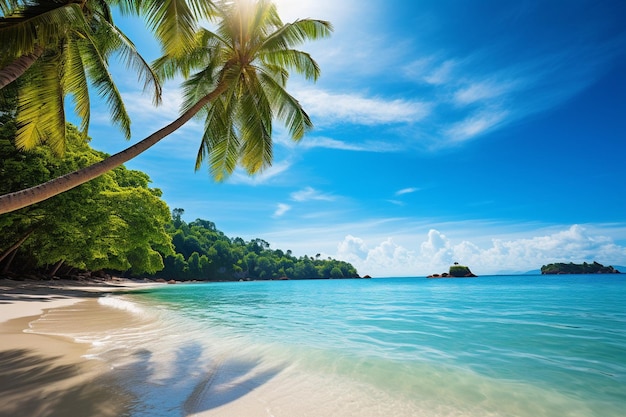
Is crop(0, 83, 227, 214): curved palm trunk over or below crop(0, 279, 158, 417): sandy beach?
over

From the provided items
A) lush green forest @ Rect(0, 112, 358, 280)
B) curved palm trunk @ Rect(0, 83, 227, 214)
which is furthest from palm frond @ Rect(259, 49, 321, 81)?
lush green forest @ Rect(0, 112, 358, 280)

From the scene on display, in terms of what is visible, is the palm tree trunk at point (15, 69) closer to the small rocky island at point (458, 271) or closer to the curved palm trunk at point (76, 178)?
the curved palm trunk at point (76, 178)

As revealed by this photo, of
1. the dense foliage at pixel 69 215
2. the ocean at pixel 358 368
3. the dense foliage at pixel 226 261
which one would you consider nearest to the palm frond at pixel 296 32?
the ocean at pixel 358 368

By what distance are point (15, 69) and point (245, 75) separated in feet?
17.4

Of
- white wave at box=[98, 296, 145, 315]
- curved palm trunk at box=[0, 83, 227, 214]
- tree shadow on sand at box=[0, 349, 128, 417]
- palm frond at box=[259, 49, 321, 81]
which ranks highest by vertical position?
palm frond at box=[259, 49, 321, 81]

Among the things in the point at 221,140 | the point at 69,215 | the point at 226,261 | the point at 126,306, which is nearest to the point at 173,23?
the point at 221,140

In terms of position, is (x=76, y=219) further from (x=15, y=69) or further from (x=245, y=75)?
(x=245, y=75)

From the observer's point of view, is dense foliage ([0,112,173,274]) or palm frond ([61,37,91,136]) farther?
dense foliage ([0,112,173,274])

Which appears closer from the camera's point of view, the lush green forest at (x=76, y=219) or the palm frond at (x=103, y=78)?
the palm frond at (x=103, y=78)

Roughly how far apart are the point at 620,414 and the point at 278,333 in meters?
7.06

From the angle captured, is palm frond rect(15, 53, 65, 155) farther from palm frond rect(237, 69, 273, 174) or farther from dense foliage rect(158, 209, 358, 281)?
dense foliage rect(158, 209, 358, 281)

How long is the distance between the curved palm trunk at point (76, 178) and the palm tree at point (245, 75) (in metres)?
1.74

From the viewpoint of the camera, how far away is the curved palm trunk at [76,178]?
530 cm

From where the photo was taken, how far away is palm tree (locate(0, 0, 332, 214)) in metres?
A: 9.04
